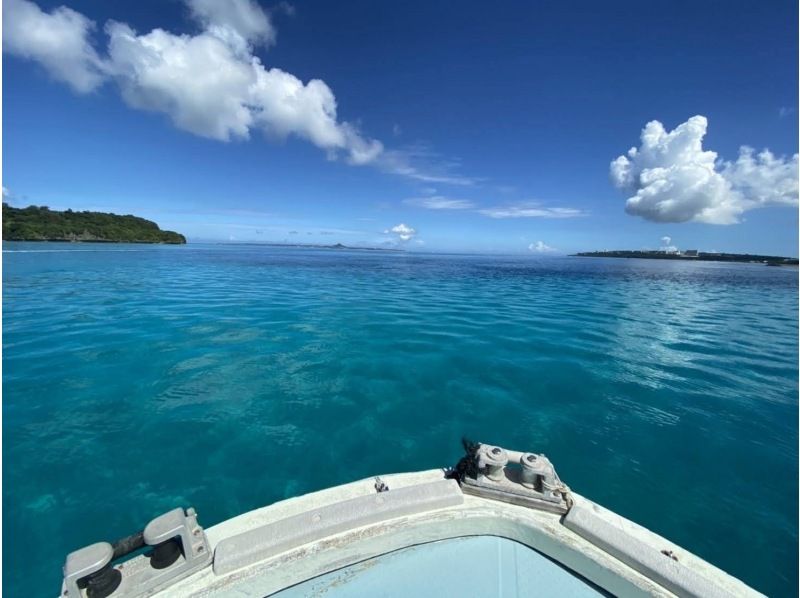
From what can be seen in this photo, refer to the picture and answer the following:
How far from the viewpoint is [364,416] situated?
6.32m

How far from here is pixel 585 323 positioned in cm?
1345

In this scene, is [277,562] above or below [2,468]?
above

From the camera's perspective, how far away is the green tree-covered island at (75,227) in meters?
66.4

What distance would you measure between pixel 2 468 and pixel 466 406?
7.35m

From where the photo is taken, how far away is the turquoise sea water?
422 cm

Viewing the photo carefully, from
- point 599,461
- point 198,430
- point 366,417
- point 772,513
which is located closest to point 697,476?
point 772,513

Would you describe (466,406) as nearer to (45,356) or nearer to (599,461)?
(599,461)

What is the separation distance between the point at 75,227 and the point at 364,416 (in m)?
107

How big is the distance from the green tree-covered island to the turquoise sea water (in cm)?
8179

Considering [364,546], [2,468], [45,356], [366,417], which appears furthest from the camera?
[45,356]

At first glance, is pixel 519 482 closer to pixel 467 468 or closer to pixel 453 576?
pixel 467 468

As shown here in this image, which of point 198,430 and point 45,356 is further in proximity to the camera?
point 45,356

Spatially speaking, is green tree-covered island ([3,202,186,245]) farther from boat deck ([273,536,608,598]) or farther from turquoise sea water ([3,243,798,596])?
boat deck ([273,536,608,598])

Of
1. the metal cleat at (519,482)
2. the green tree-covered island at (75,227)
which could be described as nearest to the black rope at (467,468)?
the metal cleat at (519,482)
